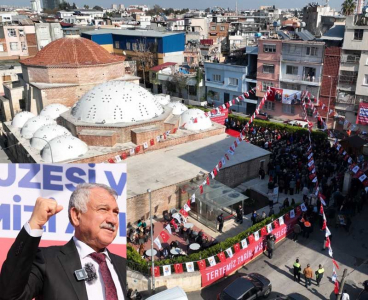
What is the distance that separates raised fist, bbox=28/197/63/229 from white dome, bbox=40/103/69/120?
1115 inches

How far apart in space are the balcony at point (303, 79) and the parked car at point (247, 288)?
2467 cm

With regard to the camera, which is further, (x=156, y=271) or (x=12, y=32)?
(x=12, y=32)

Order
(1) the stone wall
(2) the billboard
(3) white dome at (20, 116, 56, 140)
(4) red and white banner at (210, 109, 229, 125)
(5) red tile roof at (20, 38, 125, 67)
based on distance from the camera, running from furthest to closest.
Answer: (5) red tile roof at (20, 38, 125, 67), (1) the stone wall, (4) red and white banner at (210, 109, 229, 125), (3) white dome at (20, 116, 56, 140), (2) the billboard

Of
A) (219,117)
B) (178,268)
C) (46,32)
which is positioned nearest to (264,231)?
(178,268)

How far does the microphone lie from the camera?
3259 millimetres

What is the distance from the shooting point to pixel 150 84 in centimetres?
5328

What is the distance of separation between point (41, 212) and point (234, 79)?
38.7m

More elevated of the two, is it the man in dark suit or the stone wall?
the man in dark suit

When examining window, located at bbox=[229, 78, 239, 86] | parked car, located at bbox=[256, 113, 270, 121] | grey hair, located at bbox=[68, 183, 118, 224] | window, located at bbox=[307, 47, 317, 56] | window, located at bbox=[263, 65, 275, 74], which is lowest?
parked car, located at bbox=[256, 113, 270, 121]

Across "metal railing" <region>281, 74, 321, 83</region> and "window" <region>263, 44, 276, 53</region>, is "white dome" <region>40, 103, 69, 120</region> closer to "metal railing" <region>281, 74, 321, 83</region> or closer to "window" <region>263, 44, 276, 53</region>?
"window" <region>263, 44, 276, 53</region>

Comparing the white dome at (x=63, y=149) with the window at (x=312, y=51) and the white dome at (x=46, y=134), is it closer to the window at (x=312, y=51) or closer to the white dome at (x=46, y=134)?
the white dome at (x=46, y=134)

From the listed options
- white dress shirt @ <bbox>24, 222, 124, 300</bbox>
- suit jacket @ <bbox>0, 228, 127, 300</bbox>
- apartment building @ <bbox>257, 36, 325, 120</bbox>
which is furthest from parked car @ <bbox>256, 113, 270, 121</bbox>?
suit jacket @ <bbox>0, 228, 127, 300</bbox>

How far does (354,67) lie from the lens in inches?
1256

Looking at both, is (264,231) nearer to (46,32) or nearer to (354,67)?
(354,67)
